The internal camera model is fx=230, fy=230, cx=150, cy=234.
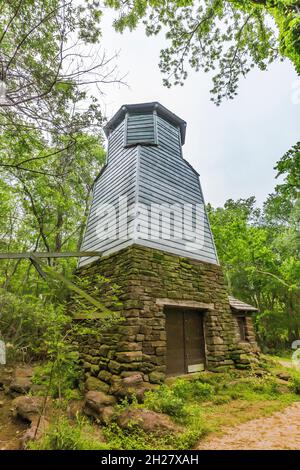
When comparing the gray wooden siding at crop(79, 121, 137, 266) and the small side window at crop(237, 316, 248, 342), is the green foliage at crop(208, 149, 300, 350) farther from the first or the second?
the gray wooden siding at crop(79, 121, 137, 266)

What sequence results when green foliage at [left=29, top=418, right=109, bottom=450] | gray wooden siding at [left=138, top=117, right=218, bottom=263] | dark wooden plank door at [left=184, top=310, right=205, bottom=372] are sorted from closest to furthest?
green foliage at [left=29, top=418, right=109, bottom=450] → dark wooden plank door at [left=184, top=310, right=205, bottom=372] → gray wooden siding at [left=138, top=117, right=218, bottom=263]

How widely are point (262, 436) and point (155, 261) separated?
3.54m

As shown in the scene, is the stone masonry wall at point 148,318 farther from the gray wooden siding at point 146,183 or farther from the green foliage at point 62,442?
the green foliage at point 62,442

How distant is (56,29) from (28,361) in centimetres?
847

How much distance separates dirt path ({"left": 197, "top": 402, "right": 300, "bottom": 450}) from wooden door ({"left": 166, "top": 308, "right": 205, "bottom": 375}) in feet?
6.37

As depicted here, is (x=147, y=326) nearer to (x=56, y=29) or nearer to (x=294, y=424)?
(x=294, y=424)

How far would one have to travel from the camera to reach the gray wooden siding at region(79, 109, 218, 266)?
6.13 metres

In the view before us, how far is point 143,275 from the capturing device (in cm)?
523

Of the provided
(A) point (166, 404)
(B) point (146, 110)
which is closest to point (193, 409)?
(A) point (166, 404)

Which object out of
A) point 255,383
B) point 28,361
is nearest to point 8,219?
point 28,361

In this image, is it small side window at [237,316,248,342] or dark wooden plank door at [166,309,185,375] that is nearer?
dark wooden plank door at [166,309,185,375]

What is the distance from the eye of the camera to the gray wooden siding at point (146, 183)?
613cm

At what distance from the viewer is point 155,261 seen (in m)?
5.62

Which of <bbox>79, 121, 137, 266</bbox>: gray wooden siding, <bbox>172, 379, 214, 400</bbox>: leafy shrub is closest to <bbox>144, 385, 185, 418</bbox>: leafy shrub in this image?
<bbox>172, 379, 214, 400</bbox>: leafy shrub
